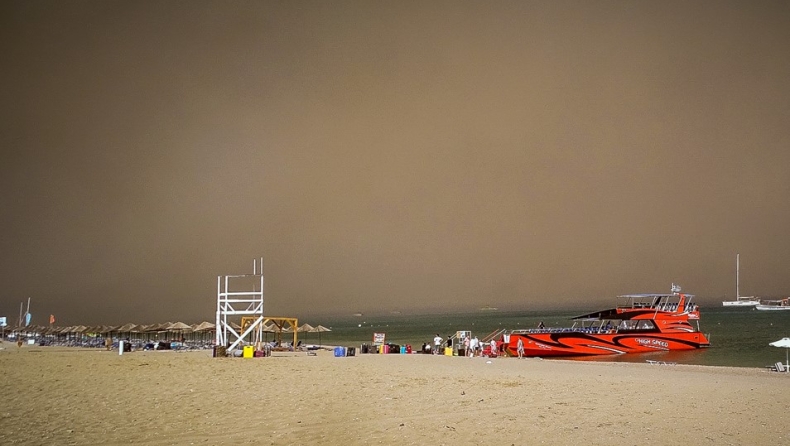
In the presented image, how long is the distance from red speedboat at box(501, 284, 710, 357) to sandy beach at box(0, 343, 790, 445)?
15.2m

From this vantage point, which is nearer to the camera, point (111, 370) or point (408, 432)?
point (408, 432)

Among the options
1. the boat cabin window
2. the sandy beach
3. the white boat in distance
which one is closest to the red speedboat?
the boat cabin window

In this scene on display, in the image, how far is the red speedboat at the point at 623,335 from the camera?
116 ft

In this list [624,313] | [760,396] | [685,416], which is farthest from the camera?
[624,313]

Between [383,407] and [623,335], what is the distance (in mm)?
28985

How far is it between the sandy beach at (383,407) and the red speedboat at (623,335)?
50.0 ft

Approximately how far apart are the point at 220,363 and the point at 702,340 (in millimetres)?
31454

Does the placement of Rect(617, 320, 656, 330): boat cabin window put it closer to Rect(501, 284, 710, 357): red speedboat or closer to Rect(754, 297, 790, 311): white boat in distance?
Rect(501, 284, 710, 357): red speedboat

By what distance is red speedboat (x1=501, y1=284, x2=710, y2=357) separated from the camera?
3528 centimetres

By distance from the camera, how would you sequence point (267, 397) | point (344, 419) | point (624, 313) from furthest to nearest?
point (624, 313), point (267, 397), point (344, 419)

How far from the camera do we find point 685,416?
11867 mm

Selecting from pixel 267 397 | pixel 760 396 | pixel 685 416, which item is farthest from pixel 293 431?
pixel 760 396

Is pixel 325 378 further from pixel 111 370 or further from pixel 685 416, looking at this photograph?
pixel 685 416

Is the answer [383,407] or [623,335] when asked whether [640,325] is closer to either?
[623,335]
